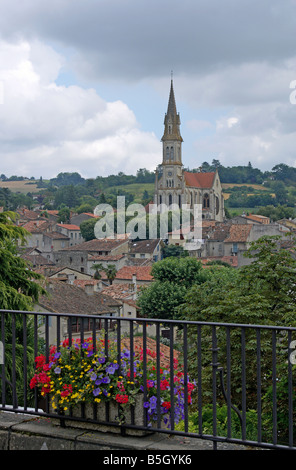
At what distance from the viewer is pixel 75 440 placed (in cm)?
426

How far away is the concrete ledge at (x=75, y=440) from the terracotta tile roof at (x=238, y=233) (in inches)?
3806

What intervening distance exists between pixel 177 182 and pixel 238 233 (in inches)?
2827

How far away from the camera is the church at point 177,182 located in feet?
558

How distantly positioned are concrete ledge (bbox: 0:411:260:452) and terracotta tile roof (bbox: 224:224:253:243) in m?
96.7

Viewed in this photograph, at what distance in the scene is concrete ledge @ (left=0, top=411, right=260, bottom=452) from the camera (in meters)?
4.09

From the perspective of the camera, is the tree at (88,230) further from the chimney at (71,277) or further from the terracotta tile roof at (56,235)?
the chimney at (71,277)

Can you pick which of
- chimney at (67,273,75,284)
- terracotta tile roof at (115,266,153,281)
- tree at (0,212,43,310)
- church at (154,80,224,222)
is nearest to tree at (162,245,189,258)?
terracotta tile roof at (115,266,153,281)

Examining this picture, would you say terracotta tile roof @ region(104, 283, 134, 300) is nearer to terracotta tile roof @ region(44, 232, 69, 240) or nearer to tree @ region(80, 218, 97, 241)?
terracotta tile roof @ region(44, 232, 69, 240)

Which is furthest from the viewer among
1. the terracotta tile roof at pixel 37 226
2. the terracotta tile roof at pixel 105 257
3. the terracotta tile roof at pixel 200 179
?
the terracotta tile roof at pixel 200 179

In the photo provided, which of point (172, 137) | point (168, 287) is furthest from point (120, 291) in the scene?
point (172, 137)

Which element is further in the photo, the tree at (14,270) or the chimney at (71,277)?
the chimney at (71,277)

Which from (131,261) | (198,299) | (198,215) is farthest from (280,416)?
(198,215)

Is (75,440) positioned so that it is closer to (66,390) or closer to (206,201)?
(66,390)

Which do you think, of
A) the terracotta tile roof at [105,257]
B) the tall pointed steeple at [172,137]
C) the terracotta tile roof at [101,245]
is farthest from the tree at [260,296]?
the tall pointed steeple at [172,137]
